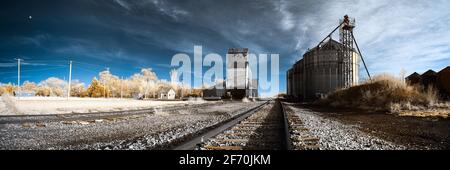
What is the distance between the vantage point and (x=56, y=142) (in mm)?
5539

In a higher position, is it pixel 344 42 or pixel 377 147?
pixel 344 42

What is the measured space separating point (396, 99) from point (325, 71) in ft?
73.8

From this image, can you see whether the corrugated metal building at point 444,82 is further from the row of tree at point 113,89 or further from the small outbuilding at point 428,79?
the row of tree at point 113,89

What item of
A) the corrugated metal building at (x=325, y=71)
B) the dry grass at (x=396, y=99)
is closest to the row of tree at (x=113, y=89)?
the corrugated metal building at (x=325, y=71)

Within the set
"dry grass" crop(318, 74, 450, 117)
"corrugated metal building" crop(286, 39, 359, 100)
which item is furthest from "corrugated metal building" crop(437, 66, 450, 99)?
"corrugated metal building" crop(286, 39, 359, 100)

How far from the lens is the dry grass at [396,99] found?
12.8m

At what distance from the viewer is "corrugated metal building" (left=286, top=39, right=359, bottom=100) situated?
35.6 metres

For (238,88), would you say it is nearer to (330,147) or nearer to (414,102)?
(414,102)

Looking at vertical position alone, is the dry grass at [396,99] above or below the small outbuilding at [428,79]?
below

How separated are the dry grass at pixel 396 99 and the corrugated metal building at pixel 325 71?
14.7 meters

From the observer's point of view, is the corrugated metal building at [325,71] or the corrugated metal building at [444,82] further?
the corrugated metal building at [325,71]
